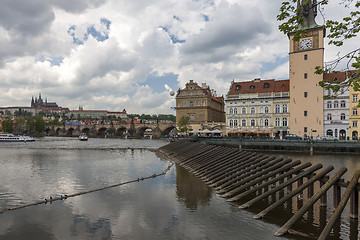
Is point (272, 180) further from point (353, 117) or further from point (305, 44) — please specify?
point (305, 44)

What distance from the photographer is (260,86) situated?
70000 millimetres

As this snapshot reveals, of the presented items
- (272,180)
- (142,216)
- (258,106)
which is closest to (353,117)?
(258,106)

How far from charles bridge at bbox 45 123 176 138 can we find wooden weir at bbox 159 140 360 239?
8342 centimetres

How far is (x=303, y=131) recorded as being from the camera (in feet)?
203

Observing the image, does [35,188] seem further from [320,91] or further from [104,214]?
[320,91]

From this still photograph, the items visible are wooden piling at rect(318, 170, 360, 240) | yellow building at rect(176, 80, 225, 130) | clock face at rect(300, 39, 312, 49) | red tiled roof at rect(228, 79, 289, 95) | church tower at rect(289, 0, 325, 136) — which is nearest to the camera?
wooden piling at rect(318, 170, 360, 240)

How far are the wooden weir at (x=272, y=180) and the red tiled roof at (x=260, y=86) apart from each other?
1711 inches

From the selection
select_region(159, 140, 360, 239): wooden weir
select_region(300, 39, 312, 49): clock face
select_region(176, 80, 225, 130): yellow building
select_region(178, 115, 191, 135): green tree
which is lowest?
select_region(159, 140, 360, 239): wooden weir

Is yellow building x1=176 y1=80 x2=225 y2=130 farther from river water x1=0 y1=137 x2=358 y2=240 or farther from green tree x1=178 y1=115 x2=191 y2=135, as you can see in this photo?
river water x1=0 y1=137 x2=358 y2=240

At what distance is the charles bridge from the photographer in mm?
114062

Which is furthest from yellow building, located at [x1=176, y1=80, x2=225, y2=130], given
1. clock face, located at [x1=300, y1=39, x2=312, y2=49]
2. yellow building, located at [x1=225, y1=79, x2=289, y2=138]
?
clock face, located at [x1=300, y1=39, x2=312, y2=49]

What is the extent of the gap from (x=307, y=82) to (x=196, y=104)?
1476 inches

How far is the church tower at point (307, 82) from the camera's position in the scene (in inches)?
2354

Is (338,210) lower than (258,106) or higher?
lower
